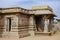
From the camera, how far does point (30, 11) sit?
2073cm

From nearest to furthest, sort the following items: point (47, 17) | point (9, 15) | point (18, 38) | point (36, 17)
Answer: point (18, 38)
point (9, 15)
point (47, 17)
point (36, 17)

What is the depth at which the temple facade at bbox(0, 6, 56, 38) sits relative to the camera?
1830 cm

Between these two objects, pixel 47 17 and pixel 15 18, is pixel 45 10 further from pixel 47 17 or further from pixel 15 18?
pixel 15 18

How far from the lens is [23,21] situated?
1942 cm

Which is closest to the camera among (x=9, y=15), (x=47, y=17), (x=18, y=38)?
(x=18, y=38)

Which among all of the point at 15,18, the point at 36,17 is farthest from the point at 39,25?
the point at 15,18

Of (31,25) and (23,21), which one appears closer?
(23,21)

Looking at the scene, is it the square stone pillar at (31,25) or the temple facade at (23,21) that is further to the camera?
the square stone pillar at (31,25)

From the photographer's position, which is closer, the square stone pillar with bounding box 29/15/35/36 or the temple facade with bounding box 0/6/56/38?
the temple facade with bounding box 0/6/56/38

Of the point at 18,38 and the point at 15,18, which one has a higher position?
the point at 15,18

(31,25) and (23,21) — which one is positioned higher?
(23,21)

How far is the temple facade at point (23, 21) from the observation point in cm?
1830

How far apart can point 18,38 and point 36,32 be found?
371cm

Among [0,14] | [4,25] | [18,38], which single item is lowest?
Answer: [18,38]
